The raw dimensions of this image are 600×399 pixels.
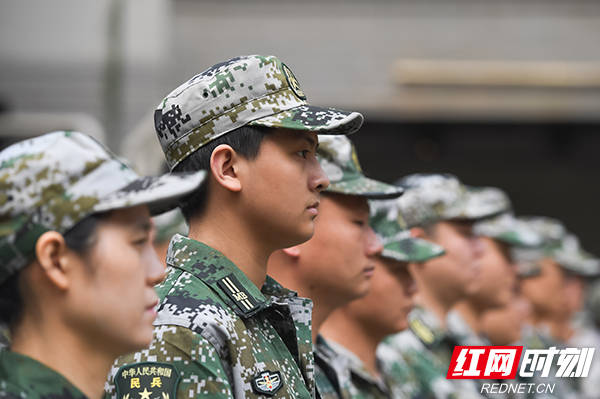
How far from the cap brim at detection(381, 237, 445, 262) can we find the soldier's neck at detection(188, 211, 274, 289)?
1860 mm

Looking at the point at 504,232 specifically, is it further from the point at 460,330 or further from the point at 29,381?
the point at 29,381

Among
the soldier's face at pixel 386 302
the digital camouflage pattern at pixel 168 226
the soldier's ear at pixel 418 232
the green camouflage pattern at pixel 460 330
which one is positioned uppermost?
the soldier's face at pixel 386 302

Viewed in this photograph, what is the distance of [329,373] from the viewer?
390 centimetres

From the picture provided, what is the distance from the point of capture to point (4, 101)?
13133mm

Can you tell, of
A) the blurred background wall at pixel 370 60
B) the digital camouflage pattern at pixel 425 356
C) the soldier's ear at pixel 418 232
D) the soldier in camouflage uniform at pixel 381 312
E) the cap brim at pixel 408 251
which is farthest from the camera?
the blurred background wall at pixel 370 60

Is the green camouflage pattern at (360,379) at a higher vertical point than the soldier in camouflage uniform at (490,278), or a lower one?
higher

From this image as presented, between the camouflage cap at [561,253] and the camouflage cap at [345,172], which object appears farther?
the camouflage cap at [561,253]

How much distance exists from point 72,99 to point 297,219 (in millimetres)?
10923

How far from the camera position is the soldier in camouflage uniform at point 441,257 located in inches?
234

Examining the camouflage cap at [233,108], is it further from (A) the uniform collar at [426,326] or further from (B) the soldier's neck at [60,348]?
(A) the uniform collar at [426,326]

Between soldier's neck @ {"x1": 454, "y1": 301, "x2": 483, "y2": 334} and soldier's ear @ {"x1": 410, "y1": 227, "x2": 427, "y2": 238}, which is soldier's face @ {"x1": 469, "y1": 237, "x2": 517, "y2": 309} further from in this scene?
soldier's ear @ {"x1": 410, "y1": 227, "x2": 427, "y2": 238}

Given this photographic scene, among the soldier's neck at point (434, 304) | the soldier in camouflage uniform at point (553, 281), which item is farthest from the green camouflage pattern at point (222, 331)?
the soldier in camouflage uniform at point (553, 281)

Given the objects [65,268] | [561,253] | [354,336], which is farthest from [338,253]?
[561,253]

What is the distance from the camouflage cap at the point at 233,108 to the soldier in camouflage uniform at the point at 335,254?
0.96 metres
